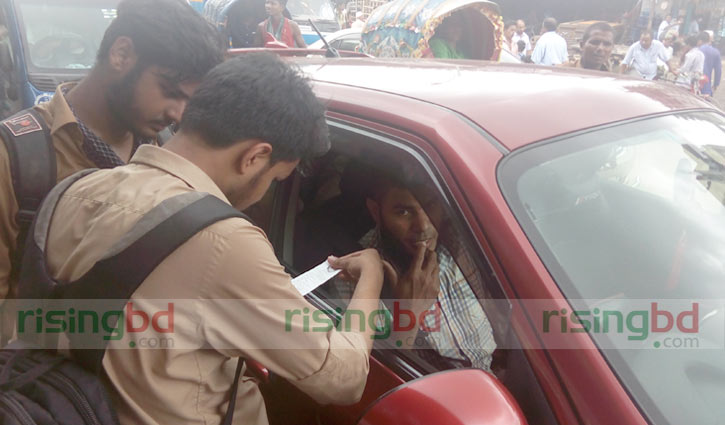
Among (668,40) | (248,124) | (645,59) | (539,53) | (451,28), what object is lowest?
(668,40)

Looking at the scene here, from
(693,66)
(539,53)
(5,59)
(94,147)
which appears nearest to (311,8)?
(539,53)

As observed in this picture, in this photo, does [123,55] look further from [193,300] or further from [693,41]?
[693,41]

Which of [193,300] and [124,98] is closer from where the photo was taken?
[193,300]

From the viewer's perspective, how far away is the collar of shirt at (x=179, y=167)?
43.4 inches

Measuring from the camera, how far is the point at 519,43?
12.3 m

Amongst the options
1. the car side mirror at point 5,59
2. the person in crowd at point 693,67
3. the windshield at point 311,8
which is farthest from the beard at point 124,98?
the person in crowd at point 693,67

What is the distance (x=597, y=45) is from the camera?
4.48 m

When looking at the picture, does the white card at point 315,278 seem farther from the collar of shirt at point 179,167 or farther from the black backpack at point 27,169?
the black backpack at point 27,169

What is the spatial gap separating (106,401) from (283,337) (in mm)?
335

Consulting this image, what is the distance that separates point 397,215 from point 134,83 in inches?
36.3

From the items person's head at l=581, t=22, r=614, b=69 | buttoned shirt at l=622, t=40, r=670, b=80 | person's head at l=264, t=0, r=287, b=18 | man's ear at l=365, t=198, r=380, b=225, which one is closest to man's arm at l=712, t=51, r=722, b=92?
buttoned shirt at l=622, t=40, r=670, b=80

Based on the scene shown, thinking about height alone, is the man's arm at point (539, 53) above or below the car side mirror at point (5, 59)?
below

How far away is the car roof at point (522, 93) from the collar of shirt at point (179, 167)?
64 cm

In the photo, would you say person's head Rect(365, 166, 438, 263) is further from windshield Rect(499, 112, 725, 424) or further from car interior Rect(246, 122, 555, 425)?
windshield Rect(499, 112, 725, 424)
